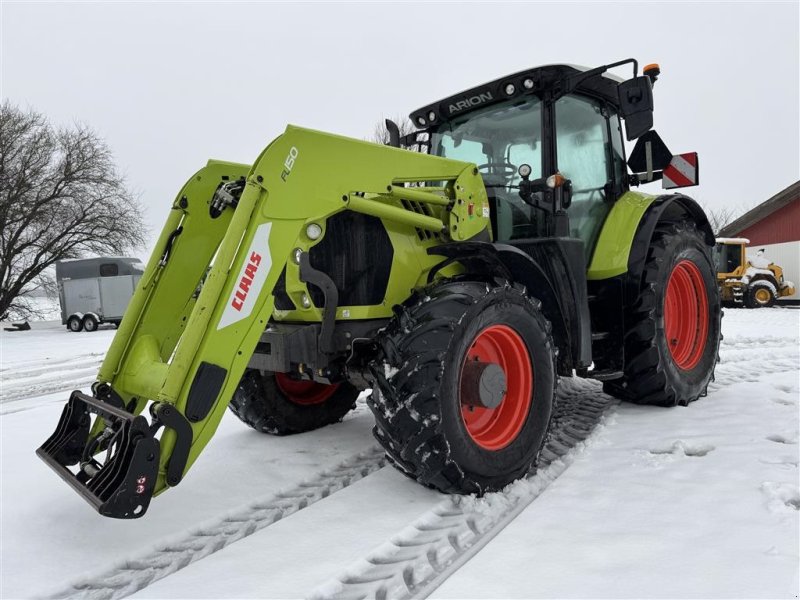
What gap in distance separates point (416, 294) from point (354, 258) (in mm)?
414

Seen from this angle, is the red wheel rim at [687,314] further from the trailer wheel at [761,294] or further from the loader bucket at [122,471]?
the trailer wheel at [761,294]

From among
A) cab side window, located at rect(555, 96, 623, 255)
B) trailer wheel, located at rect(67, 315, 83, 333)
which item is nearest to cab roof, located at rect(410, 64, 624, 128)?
cab side window, located at rect(555, 96, 623, 255)

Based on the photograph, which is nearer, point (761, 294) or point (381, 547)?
point (381, 547)

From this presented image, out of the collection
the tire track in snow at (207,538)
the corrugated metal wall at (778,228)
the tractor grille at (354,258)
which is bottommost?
the tire track in snow at (207,538)

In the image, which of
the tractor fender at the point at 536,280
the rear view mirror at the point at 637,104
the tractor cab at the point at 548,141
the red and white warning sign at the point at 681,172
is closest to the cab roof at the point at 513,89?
the tractor cab at the point at 548,141

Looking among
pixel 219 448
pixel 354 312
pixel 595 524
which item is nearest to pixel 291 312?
pixel 354 312

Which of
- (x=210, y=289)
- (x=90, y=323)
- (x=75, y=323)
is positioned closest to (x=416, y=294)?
(x=210, y=289)

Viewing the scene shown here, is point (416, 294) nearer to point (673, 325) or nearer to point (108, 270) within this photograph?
point (673, 325)

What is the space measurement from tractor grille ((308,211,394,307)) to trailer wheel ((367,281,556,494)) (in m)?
0.36

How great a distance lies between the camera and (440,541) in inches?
90.1

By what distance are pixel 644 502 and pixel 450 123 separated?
2.77 metres

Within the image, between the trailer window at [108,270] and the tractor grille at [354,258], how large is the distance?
17399mm

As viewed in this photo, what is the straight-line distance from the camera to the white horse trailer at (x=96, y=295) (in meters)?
17.2

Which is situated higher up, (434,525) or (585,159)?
(585,159)
